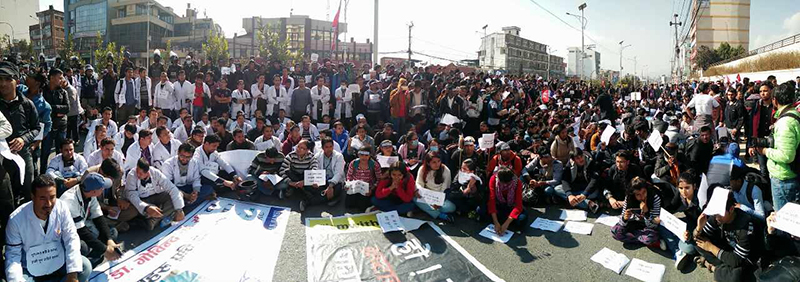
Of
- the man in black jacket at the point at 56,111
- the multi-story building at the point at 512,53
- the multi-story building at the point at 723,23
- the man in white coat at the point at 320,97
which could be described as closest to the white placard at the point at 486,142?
the man in white coat at the point at 320,97

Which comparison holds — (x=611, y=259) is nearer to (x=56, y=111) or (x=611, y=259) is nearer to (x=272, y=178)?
(x=272, y=178)

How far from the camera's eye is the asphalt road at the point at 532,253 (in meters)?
4.79

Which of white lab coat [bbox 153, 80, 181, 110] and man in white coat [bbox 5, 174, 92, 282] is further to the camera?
white lab coat [bbox 153, 80, 181, 110]

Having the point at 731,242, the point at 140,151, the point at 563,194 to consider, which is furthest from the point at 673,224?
the point at 140,151

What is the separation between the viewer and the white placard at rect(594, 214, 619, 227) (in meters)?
6.30

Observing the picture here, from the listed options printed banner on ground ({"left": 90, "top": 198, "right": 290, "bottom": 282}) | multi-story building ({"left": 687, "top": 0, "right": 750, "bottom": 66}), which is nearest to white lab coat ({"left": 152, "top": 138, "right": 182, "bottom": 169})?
printed banner on ground ({"left": 90, "top": 198, "right": 290, "bottom": 282})

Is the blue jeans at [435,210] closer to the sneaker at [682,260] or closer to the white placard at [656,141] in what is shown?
the sneaker at [682,260]

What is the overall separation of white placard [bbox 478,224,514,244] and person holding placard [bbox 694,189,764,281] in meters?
2.12

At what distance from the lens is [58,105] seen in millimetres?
6961

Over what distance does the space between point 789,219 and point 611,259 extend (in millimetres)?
1786

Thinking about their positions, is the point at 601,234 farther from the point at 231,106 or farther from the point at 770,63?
the point at 770,63

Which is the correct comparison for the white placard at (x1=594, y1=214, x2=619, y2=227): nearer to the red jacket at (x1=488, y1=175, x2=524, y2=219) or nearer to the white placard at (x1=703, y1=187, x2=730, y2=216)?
the red jacket at (x1=488, y1=175, x2=524, y2=219)

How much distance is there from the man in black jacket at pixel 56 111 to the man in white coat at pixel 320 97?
5446 mm

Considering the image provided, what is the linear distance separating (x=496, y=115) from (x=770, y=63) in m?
22.2
